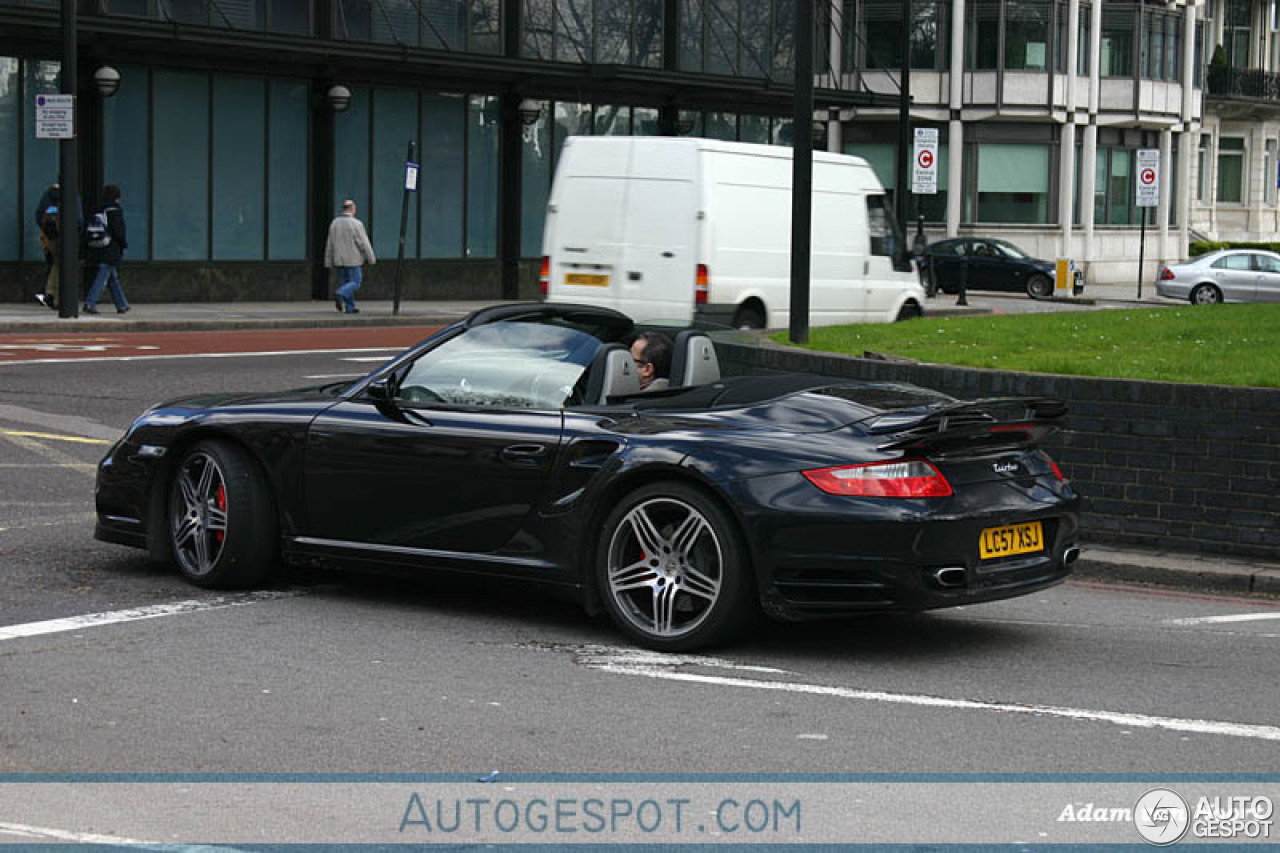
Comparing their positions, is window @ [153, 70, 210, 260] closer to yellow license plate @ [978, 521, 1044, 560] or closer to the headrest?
the headrest

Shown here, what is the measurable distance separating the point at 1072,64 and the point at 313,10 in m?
26.0

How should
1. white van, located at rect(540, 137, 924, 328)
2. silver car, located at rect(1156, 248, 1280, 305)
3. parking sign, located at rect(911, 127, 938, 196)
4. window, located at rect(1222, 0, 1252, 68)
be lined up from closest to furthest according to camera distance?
white van, located at rect(540, 137, 924, 328), parking sign, located at rect(911, 127, 938, 196), silver car, located at rect(1156, 248, 1280, 305), window, located at rect(1222, 0, 1252, 68)

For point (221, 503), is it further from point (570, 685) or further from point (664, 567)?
point (570, 685)

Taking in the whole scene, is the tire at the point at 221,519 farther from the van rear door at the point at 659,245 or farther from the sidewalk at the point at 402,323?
the van rear door at the point at 659,245

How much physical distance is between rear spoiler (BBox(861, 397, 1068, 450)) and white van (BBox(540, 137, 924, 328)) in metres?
10.6

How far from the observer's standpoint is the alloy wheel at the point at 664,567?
7.28 meters

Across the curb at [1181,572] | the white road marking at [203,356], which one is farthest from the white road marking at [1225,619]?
the white road marking at [203,356]

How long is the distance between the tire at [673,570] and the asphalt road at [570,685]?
0.46ft

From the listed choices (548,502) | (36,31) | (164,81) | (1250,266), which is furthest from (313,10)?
(548,502)

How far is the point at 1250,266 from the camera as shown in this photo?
40.9 meters

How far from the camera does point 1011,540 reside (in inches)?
292

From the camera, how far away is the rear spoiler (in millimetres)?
7184

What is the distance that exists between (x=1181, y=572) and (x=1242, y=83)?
60473 millimetres

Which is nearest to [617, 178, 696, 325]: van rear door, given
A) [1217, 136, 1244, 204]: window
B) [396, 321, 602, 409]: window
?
[396, 321, 602, 409]: window
